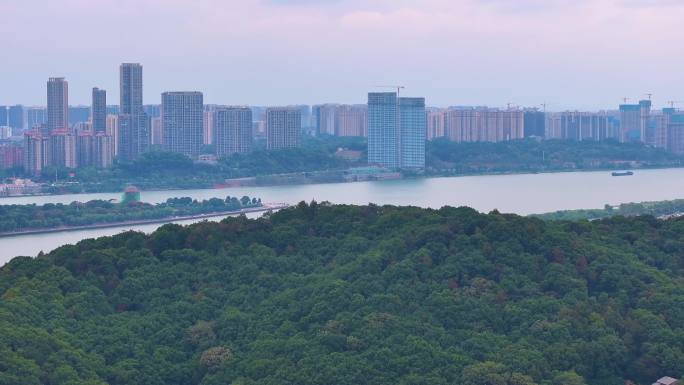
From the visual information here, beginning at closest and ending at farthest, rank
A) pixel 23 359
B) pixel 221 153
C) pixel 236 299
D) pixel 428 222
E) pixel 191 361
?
1. pixel 23 359
2. pixel 191 361
3. pixel 236 299
4. pixel 428 222
5. pixel 221 153

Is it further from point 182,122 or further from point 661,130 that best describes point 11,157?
point 661,130

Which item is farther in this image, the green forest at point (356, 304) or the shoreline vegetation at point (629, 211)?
the shoreline vegetation at point (629, 211)

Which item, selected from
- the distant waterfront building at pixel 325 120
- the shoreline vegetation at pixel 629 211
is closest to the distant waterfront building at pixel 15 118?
the distant waterfront building at pixel 325 120

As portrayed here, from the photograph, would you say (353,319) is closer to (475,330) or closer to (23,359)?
(475,330)

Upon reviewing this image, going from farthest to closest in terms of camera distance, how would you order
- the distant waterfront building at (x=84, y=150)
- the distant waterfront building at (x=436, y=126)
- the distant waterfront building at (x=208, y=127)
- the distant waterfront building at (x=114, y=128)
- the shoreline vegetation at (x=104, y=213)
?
1. the distant waterfront building at (x=436, y=126)
2. the distant waterfront building at (x=208, y=127)
3. the distant waterfront building at (x=114, y=128)
4. the distant waterfront building at (x=84, y=150)
5. the shoreline vegetation at (x=104, y=213)

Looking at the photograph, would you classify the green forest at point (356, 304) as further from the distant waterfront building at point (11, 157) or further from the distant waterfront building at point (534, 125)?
the distant waterfront building at point (534, 125)

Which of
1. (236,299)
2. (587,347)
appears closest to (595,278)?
(587,347)

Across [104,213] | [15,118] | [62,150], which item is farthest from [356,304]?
[15,118]
